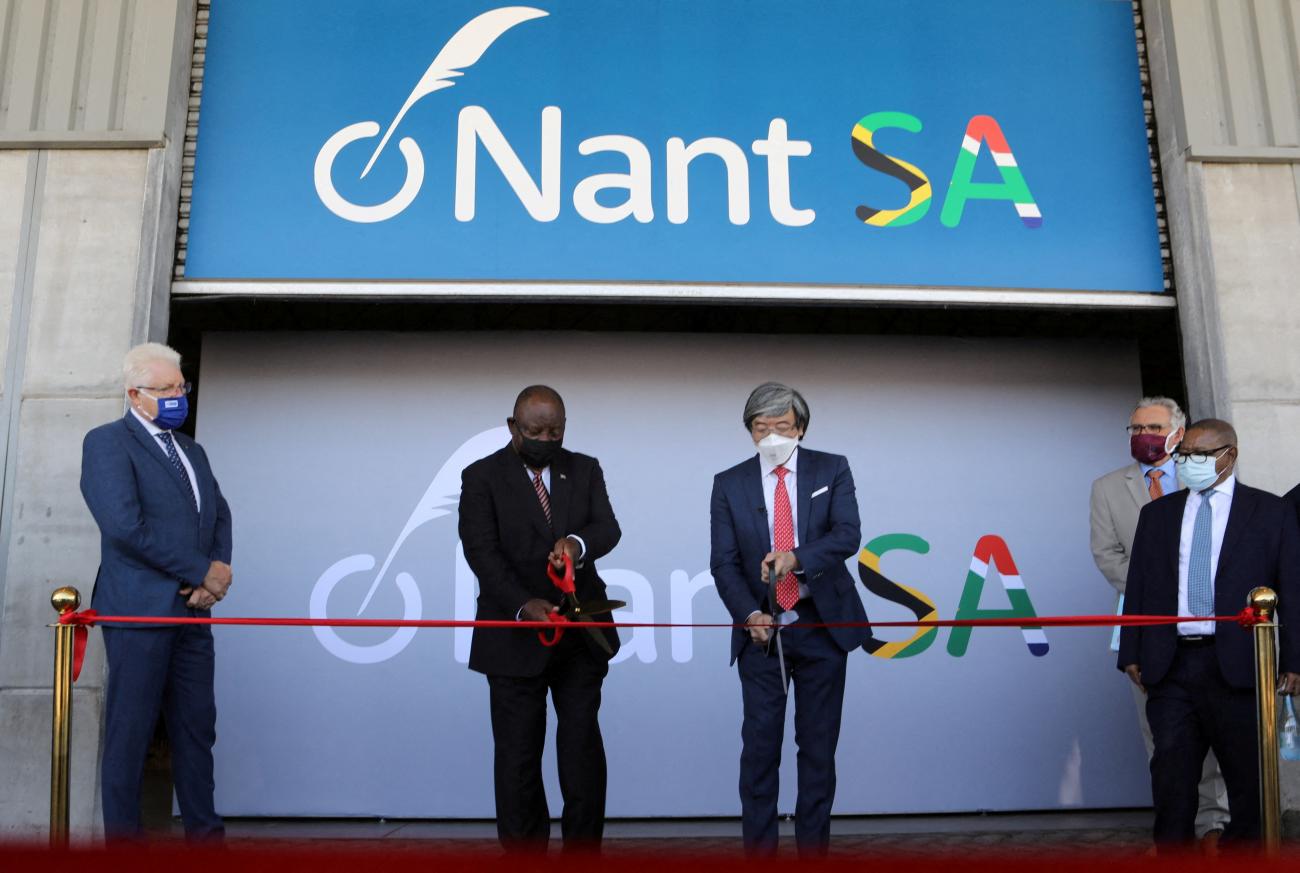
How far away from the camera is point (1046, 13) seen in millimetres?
6465

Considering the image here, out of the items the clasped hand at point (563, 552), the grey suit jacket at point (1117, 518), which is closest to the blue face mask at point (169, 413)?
the clasped hand at point (563, 552)

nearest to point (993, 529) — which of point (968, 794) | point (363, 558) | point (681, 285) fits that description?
point (968, 794)

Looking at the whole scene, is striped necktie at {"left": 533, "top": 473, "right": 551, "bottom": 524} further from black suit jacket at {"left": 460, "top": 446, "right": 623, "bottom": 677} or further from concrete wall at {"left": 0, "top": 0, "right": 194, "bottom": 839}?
concrete wall at {"left": 0, "top": 0, "right": 194, "bottom": 839}

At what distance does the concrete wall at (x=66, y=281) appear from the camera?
5.49 metres

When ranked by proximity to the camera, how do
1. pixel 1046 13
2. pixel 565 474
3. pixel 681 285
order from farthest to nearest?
pixel 1046 13 → pixel 681 285 → pixel 565 474

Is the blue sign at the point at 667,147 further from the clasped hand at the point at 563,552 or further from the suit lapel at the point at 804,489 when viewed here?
the clasped hand at the point at 563,552

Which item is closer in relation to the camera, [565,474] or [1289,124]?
[565,474]

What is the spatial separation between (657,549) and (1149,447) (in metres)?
2.66

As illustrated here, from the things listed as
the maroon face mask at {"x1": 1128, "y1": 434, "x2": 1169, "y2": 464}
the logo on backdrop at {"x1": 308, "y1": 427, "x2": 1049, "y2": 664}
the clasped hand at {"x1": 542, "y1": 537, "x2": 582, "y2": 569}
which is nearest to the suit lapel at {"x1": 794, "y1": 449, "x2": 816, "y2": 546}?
the clasped hand at {"x1": 542, "y1": 537, "x2": 582, "y2": 569}

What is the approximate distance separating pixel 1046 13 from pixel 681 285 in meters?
2.56

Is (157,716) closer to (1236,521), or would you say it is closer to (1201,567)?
(1201,567)

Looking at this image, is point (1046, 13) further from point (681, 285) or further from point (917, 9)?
point (681, 285)

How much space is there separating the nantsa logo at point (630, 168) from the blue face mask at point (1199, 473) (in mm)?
1942

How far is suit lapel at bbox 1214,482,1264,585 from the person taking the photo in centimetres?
455
